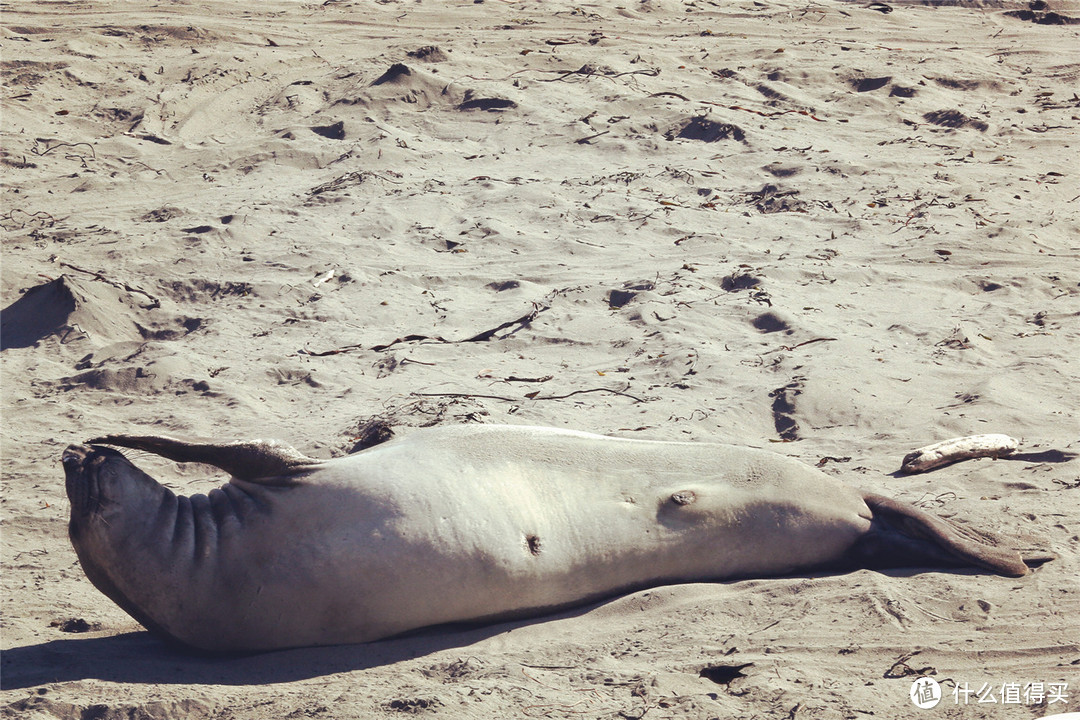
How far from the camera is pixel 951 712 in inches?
117

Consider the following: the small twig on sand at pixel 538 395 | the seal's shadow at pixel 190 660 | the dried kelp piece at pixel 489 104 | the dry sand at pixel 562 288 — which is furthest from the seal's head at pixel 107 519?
the dried kelp piece at pixel 489 104

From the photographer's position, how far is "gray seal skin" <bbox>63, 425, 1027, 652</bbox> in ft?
11.0

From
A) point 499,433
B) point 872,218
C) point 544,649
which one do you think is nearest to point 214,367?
point 499,433

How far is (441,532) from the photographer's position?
3.47 meters

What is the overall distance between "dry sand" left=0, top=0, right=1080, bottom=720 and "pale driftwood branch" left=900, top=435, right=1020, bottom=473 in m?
0.09

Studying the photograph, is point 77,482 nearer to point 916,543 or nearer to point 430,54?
point 916,543

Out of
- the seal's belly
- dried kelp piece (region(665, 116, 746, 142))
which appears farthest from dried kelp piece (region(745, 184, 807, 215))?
the seal's belly

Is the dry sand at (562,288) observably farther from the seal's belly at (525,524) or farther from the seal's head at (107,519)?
the seal's head at (107,519)

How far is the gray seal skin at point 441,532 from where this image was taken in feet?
11.0

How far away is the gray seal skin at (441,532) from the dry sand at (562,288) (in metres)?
0.13

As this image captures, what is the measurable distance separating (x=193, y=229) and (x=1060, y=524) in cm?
556

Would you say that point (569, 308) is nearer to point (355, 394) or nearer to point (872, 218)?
point (355, 394)

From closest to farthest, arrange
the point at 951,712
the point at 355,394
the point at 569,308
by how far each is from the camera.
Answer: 1. the point at 951,712
2. the point at 355,394
3. the point at 569,308

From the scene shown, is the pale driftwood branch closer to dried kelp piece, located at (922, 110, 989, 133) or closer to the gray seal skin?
the gray seal skin
